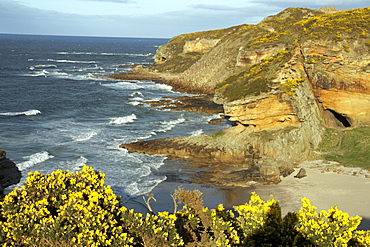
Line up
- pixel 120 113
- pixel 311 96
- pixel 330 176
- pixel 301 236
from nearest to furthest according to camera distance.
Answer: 1. pixel 301 236
2. pixel 330 176
3. pixel 311 96
4. pixel 120 113

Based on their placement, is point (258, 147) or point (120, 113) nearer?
point (258, 147)

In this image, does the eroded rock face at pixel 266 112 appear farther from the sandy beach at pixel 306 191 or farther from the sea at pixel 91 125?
the sea at pixel 91 125

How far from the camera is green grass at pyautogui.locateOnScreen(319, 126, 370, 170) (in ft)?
104

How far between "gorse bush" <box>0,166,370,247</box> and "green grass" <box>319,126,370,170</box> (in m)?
18.3

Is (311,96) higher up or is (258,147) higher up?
(311,96)

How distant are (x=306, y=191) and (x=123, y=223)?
1701 centimetres

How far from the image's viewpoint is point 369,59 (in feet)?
113

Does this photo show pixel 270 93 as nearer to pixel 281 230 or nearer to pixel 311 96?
pixel 311 96

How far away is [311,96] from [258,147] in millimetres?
7300

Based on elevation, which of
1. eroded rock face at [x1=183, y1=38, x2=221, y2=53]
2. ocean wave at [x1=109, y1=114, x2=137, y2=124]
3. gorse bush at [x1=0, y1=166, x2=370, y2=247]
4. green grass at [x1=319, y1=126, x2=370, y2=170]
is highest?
eroded rock face at [x1=183, y1=38, x2=221, y2=53]

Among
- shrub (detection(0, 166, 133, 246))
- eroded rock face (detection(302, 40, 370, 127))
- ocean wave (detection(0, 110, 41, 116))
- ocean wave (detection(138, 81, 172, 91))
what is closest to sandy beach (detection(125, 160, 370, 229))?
eroded rock face (detection(302, 40, 370, 127))

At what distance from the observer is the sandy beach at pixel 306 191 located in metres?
25.6

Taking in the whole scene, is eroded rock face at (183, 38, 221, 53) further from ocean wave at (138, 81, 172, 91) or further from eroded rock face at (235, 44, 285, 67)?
eroded rock face at (235, 44, 285, 67)

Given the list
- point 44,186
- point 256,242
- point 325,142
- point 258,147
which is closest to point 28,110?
point 258,147
